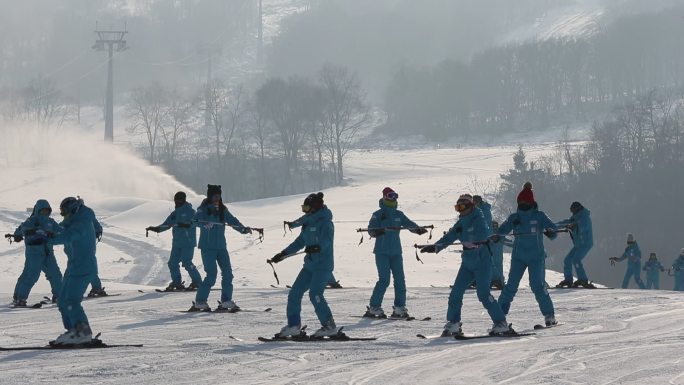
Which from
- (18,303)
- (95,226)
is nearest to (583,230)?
(95,226)

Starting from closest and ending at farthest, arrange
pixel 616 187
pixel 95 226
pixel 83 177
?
pixel 95 226
pixel 83 177
pixel 616 187

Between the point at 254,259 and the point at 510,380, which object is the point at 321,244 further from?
the point at 254,259

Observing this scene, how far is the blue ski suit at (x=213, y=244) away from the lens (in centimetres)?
2181

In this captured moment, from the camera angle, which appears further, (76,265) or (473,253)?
(473,253)

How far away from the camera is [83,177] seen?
79.0 meters

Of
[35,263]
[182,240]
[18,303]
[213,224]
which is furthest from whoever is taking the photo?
[182,240]

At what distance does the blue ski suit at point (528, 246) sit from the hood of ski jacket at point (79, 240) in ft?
17.4

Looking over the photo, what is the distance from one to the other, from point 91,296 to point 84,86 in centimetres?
15548

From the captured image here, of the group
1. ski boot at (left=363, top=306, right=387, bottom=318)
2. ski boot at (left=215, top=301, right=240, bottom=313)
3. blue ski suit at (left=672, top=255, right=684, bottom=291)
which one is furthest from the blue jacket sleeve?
blue ski suit at (left=672, top=255, right=684, bottom=291)

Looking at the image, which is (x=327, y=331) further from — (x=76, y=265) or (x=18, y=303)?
(x=18, y=303)

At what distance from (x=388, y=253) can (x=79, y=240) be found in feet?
19.5

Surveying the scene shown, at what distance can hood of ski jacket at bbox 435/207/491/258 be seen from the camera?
17.0 metres

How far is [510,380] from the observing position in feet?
43.9

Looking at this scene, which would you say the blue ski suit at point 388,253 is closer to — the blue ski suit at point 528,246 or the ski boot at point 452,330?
the blue ski suit at point 528,246
